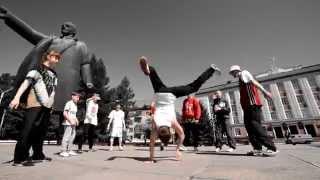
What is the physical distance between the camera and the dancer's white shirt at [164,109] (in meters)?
3.27

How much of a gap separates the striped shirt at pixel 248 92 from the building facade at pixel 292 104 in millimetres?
43880

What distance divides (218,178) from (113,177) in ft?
3.43

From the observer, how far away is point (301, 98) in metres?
46.1

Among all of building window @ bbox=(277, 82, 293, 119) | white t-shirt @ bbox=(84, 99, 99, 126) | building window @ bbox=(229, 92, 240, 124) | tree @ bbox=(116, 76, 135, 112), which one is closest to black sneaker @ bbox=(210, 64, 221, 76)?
white t-shirt @ bbox=(84, 99, 99, 126)

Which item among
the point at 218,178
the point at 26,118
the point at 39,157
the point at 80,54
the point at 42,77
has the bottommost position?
the point at 218,178

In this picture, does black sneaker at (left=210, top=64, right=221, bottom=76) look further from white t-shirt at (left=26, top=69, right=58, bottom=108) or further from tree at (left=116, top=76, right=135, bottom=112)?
tree at (left=116, top=76, right=135, bottom=112)

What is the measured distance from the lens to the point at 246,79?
4.47 meters

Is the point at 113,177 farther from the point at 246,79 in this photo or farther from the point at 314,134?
the point at 314,134

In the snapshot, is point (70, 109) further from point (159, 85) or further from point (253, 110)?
point (253, 110)

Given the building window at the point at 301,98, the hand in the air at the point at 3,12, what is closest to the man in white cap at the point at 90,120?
the hand in the air at the point at 3,12

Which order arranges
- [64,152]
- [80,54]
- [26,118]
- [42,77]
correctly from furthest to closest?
[80,54] < [64,152] < [42,77] < [26,118]

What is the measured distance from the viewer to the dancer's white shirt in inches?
129

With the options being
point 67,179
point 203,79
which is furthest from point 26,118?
point 203,79

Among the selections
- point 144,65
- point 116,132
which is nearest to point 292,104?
point 116,132
